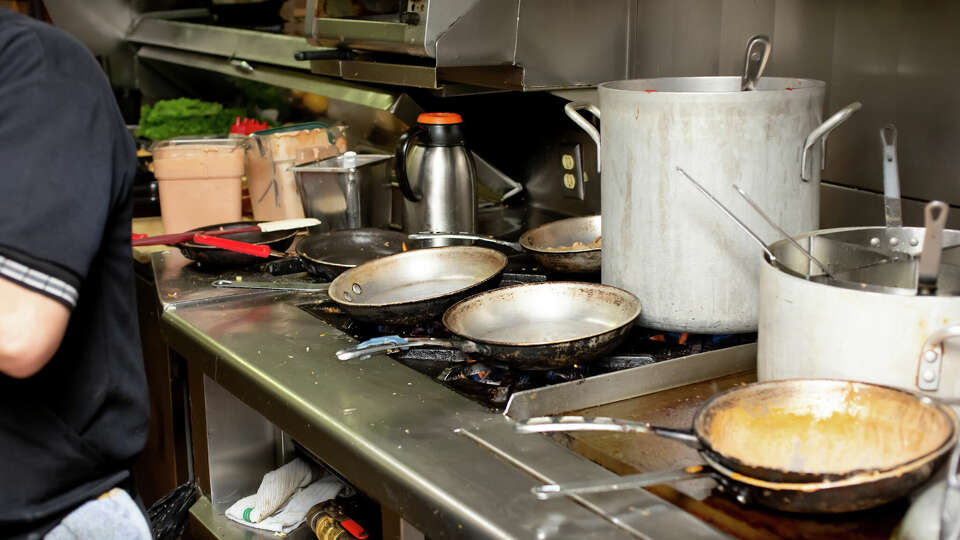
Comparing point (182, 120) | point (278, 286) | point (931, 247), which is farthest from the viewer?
point (182, 120)

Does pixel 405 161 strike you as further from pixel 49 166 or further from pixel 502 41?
pixel 49 166

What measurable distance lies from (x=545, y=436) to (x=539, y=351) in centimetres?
13

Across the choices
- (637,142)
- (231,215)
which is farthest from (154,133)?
(637,142)

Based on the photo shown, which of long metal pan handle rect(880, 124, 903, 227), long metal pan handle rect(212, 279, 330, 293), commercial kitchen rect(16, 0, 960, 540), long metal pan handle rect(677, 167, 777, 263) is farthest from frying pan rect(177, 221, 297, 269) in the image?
long metal pan handle rect(880, 124, 903, 227)

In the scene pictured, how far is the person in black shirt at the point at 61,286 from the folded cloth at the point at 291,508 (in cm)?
44

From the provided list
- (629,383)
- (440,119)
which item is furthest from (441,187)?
(629,383)

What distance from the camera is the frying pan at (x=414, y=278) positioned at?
168 centimetres

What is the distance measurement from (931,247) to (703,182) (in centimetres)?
44

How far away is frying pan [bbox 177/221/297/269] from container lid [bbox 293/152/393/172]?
183mm

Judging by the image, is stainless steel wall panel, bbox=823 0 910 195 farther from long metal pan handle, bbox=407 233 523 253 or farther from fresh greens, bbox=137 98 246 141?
fresh greens, bbox=137 98 246 141

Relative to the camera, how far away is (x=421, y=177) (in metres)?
2.14

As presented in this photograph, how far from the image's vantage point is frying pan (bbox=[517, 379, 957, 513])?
0.89 metres

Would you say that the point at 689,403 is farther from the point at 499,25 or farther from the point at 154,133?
the point at 154,133

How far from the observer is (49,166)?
3.34 feet
